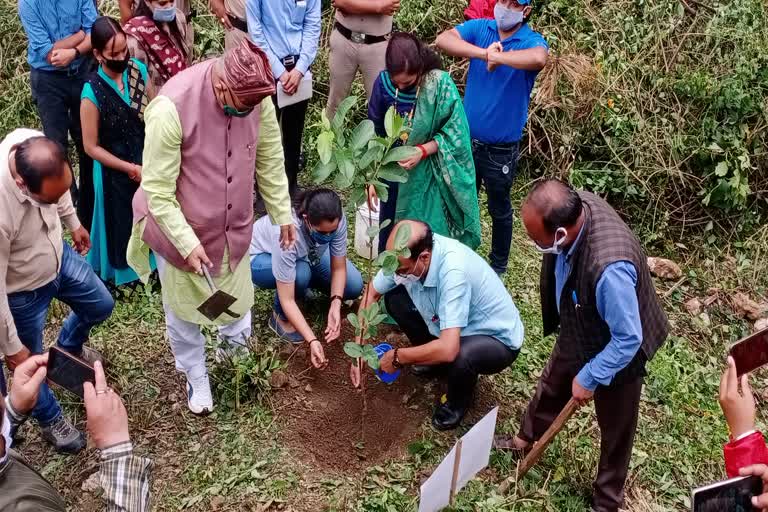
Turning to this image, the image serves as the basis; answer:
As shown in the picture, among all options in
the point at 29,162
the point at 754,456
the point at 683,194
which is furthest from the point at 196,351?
the point at 683,194

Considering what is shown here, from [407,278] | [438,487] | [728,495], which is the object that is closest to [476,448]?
[438,487]

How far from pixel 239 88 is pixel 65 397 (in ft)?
6.35

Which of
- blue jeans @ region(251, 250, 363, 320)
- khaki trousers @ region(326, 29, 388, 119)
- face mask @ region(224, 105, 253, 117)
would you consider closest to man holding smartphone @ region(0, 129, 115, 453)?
face mask @ region(224, 105, 253, 117)

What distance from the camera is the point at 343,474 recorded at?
3.07 m

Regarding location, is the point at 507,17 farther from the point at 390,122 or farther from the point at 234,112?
the point at 234,112

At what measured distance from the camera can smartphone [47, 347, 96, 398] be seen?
2.23 meters

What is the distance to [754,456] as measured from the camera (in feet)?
7.18

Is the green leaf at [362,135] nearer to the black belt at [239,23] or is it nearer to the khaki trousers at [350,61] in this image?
the khaki trousers at [350,61]

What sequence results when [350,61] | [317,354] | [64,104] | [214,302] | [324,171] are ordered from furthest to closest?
[350,61], [64,104], [317,354], [214,302], [324,171]

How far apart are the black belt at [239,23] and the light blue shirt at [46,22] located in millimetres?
872

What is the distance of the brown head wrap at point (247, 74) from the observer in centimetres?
245

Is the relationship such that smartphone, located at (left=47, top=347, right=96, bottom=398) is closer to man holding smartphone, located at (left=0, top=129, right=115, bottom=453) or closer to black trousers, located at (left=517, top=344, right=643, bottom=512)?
man holding smartphone, located at (left=0, top=129, right=115, bottom=453)

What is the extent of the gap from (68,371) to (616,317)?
1.86 metres

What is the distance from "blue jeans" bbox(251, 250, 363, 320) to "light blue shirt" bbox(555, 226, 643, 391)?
1.55 meters
